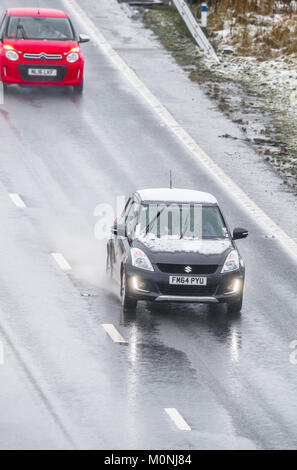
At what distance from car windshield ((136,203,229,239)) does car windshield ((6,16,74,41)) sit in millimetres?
13998

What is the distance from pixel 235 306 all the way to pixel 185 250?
101 centimetres

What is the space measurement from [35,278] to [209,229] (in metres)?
2.70

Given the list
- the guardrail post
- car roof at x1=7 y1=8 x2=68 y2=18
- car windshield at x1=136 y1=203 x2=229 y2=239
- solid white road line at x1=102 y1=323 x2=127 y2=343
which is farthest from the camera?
the guardrail post

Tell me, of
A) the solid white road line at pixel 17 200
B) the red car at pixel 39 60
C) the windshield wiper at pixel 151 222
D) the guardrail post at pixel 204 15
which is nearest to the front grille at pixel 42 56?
Answer: the red car at pixel 39 60

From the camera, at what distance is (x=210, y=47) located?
125ft

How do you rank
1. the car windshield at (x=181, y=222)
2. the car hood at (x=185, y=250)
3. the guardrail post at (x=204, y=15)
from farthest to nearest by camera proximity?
the guardrail post at (x=204, y=15) → the car windshield at (x=181, y=222) → the car hood at (x=185, y=250)

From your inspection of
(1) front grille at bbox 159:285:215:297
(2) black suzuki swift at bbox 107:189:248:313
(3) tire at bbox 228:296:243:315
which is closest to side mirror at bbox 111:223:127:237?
(2) black suzuki swift at bbox 107:189:248:313

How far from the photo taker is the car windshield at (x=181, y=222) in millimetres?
19562

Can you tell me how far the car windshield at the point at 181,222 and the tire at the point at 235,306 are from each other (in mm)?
1004

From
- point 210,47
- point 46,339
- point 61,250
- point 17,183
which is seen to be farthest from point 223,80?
point 46,339

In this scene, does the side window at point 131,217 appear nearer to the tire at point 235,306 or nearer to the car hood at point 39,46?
the tire at point 235,306

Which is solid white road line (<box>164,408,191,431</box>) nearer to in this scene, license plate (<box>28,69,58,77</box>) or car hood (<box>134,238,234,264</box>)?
car hood (<box>134,238,234,264</box>)

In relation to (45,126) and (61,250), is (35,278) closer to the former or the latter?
(61,250)

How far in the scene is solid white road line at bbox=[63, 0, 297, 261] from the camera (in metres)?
24.1
